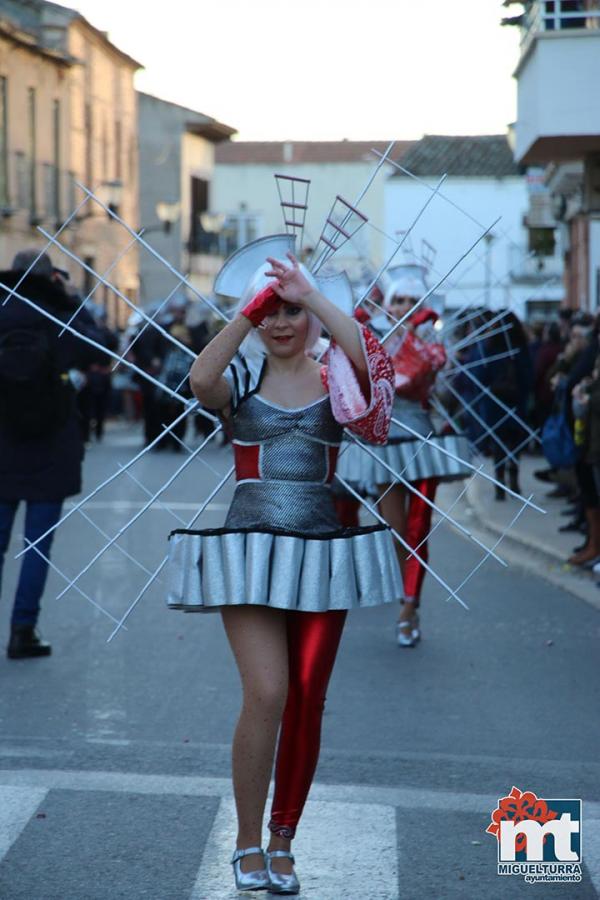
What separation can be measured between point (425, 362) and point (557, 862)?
406 centimetres

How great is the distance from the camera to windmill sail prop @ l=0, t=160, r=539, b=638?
530cm

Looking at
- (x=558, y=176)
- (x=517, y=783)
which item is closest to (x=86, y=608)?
(x=517, y=783)

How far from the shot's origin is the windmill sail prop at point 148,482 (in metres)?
5.30

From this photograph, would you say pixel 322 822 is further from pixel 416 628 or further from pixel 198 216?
pixel 198 216

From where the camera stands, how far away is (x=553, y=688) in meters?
8.34

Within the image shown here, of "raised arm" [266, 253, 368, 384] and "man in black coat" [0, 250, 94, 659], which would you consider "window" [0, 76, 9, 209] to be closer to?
"man in black coat" [0, 250, 94, 659]

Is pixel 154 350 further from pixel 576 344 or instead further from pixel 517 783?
pixel 517 783

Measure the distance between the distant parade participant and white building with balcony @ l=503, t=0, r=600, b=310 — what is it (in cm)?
873

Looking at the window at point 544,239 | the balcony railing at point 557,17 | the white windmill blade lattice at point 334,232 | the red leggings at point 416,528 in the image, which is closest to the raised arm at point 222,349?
the white windmill blade lattice at point 334,232

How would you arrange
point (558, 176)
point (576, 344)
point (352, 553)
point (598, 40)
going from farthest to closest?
point (558, 176), point (598, 40), point (576, 344), point (352, 553)

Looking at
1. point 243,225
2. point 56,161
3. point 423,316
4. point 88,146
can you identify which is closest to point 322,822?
point 423,316

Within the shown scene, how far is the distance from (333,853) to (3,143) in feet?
113

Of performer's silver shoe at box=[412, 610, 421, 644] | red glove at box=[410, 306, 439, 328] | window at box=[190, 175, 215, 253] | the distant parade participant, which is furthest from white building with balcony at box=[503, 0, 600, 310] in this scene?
window at box=[190, 175, 215, 253]

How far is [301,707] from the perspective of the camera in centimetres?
520
